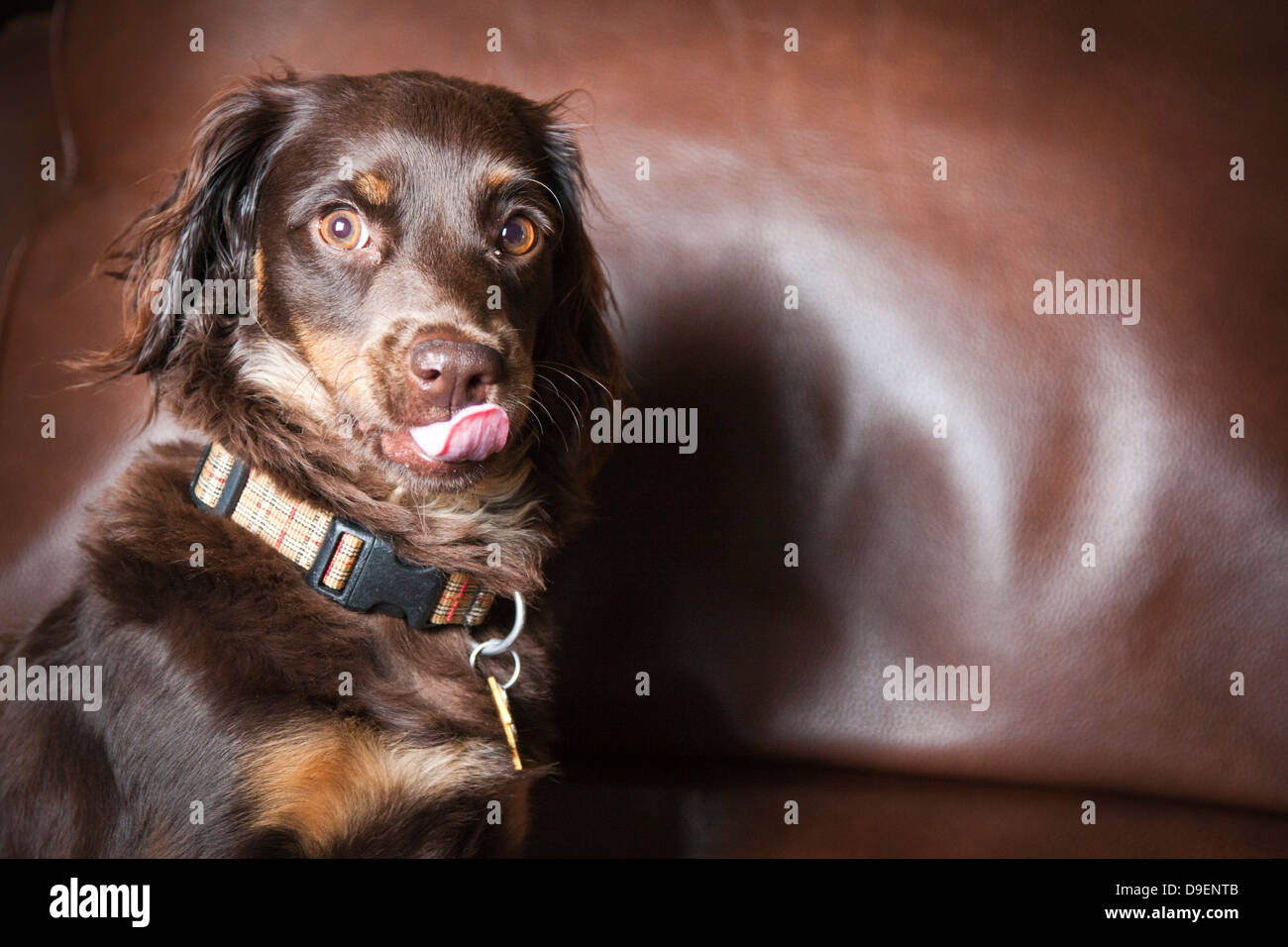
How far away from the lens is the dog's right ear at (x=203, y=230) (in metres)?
1.92

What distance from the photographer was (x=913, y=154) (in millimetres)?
2711

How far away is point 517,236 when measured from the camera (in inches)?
79.8

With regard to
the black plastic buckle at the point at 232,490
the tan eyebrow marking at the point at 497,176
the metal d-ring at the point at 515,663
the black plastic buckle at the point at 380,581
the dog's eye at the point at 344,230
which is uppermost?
the tan eyebrow marking at the point at 497,176

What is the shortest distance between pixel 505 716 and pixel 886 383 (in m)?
1.27

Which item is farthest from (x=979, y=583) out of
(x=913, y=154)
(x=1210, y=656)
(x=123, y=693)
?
(x=123, y=693)

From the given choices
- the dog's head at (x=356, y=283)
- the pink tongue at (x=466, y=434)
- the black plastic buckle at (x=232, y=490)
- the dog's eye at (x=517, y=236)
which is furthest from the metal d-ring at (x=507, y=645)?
the dog's eye at (x=517, y=236)

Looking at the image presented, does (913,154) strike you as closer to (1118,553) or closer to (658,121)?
(658,121)

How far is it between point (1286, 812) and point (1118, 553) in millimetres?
664

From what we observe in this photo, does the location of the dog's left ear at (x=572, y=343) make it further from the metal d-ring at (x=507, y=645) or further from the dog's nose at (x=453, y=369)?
the dog's nose at (x=453, y=369)

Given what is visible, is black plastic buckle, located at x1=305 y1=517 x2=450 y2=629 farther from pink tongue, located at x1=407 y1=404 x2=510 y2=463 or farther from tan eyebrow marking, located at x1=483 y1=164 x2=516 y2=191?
tan eyebrow marking, located at x1=483 y1=164 x2=516 y2=191

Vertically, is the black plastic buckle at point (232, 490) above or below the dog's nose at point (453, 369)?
below

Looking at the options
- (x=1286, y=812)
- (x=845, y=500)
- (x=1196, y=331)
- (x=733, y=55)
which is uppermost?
(x=733, y=55)

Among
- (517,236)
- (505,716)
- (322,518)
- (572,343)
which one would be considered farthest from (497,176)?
(505,716)

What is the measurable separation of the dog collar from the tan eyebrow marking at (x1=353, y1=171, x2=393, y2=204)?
0.47 metres
